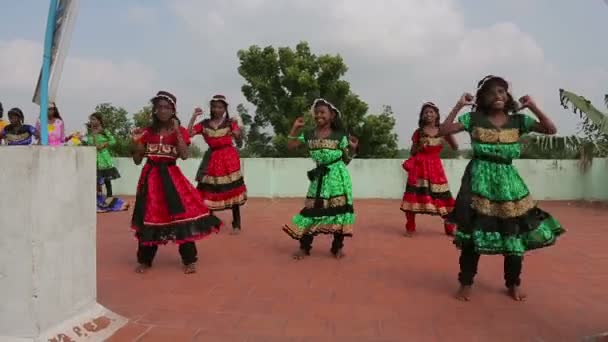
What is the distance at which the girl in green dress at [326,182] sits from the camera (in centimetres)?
538

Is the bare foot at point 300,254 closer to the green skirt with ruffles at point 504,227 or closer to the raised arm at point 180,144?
the raised arm at point 180,144

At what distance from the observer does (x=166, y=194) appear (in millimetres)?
4777

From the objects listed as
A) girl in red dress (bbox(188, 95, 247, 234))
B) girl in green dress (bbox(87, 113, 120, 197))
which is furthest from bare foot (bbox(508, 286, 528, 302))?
girl in green dress (bbox(87, 113, 120, 197))

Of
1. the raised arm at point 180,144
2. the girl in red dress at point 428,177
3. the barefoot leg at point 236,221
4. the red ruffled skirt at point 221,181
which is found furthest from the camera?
the barefoot leg at point 236,221

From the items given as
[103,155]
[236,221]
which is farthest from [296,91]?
[236,221]

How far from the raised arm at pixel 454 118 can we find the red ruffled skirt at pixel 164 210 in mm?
2478

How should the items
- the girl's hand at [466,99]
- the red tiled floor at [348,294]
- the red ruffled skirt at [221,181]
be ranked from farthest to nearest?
the red ruffled skirt at [221,181]
the girl's hand at [466,99]
the red tiled floor at [348,294]

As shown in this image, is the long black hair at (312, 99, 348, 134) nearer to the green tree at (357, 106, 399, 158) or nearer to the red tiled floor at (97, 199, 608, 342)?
the red tiled floor at (97, 199, 608, 342)

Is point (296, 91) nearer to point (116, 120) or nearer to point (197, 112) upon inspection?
point (116, 120)

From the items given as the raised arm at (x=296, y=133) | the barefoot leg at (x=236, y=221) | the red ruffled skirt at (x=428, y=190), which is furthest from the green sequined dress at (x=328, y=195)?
the barefoot leg at (x=236, y=221)

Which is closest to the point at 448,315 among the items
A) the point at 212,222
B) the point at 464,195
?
the point at 464,195

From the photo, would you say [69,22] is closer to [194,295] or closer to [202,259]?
[194,295]

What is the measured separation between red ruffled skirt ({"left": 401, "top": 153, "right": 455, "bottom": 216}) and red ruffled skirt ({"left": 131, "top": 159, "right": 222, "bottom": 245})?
3.32m

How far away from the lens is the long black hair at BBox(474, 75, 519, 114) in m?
3.91
